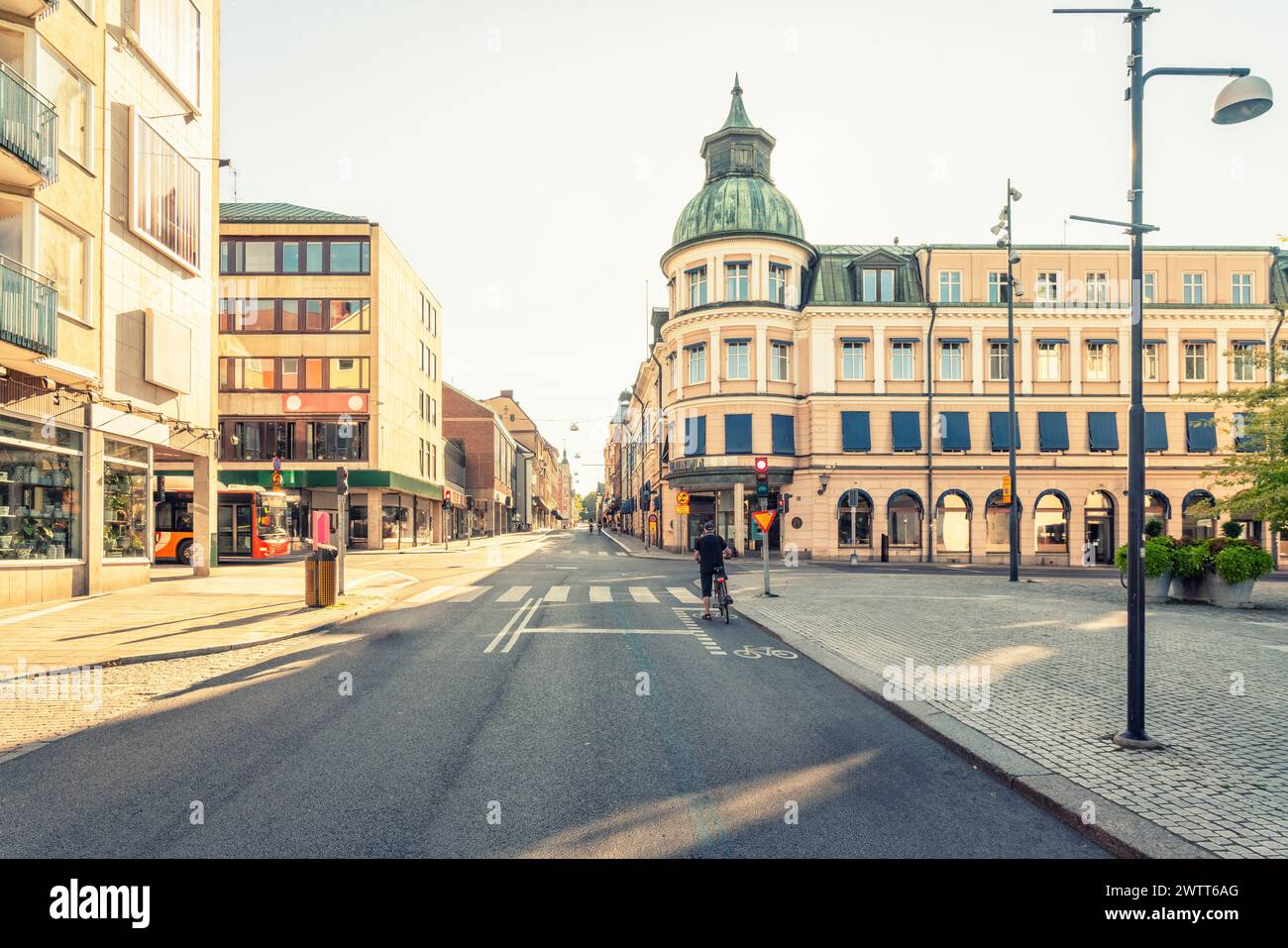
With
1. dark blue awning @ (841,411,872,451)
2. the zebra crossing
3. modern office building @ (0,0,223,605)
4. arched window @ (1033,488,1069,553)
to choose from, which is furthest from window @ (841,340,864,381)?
modern office building @ (0,0,223,605)

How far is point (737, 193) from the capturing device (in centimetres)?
3934

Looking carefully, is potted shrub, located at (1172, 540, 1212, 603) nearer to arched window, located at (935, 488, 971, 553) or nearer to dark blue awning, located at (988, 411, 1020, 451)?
arched window, located at (935, 488, 971, 553)

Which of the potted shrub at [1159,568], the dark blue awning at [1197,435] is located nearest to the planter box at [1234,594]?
the potted shrub at [1159,568]

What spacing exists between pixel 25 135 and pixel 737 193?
3091cm

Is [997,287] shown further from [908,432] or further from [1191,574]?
[1191,574]

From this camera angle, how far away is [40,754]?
6.12 m

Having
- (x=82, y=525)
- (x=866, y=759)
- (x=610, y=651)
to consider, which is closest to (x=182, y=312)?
(x=82, y=525)

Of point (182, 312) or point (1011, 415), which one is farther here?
point (1011, 415)

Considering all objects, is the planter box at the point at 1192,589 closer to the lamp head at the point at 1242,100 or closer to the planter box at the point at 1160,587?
the planter box at the point at 1160,587

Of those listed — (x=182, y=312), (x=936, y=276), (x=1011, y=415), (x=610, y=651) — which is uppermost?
(x=936, y=276)

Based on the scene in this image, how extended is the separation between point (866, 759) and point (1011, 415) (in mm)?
21040

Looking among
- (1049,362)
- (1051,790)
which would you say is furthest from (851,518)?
(1051,790)

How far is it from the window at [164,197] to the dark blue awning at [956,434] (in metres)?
31.2
